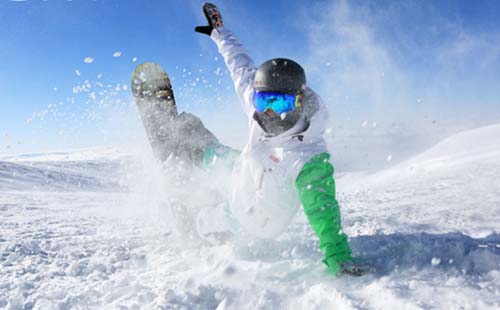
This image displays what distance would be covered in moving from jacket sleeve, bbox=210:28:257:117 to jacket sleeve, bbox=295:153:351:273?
2.64 feet

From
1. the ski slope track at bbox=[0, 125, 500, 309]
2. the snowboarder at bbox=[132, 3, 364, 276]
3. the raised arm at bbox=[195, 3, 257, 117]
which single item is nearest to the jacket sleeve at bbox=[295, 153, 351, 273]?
the snowboarder at bbox=[132, 3, 364, 276]

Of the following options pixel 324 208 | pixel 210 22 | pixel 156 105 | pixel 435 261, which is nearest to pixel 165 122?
pixel 156 105

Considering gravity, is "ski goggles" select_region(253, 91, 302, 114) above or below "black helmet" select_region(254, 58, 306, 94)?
below

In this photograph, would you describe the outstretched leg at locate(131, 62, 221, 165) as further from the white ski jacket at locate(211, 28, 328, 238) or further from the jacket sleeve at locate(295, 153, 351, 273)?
the jacket sleeve at locate(295, 153, 351, 273)

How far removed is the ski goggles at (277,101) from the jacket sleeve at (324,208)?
0.40 metres

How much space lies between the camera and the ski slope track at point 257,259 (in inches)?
70.9

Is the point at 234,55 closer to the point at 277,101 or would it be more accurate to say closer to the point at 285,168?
the point at 277,101

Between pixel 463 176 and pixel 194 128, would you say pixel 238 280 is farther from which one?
pixel 463 176

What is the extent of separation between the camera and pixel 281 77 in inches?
98.0

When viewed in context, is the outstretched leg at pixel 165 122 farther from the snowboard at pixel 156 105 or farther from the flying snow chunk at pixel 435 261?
the flying snow chunk at pixel 435 261

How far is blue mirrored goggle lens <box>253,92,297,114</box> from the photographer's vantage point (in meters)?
2.48

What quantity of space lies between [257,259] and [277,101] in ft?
3.71

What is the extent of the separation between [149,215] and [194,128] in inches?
63.4

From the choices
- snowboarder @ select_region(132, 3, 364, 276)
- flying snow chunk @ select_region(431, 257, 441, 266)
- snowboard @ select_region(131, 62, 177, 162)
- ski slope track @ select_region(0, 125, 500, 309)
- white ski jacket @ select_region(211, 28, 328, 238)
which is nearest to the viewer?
ski slope track @ select_region(0, 125, 500, 309)
